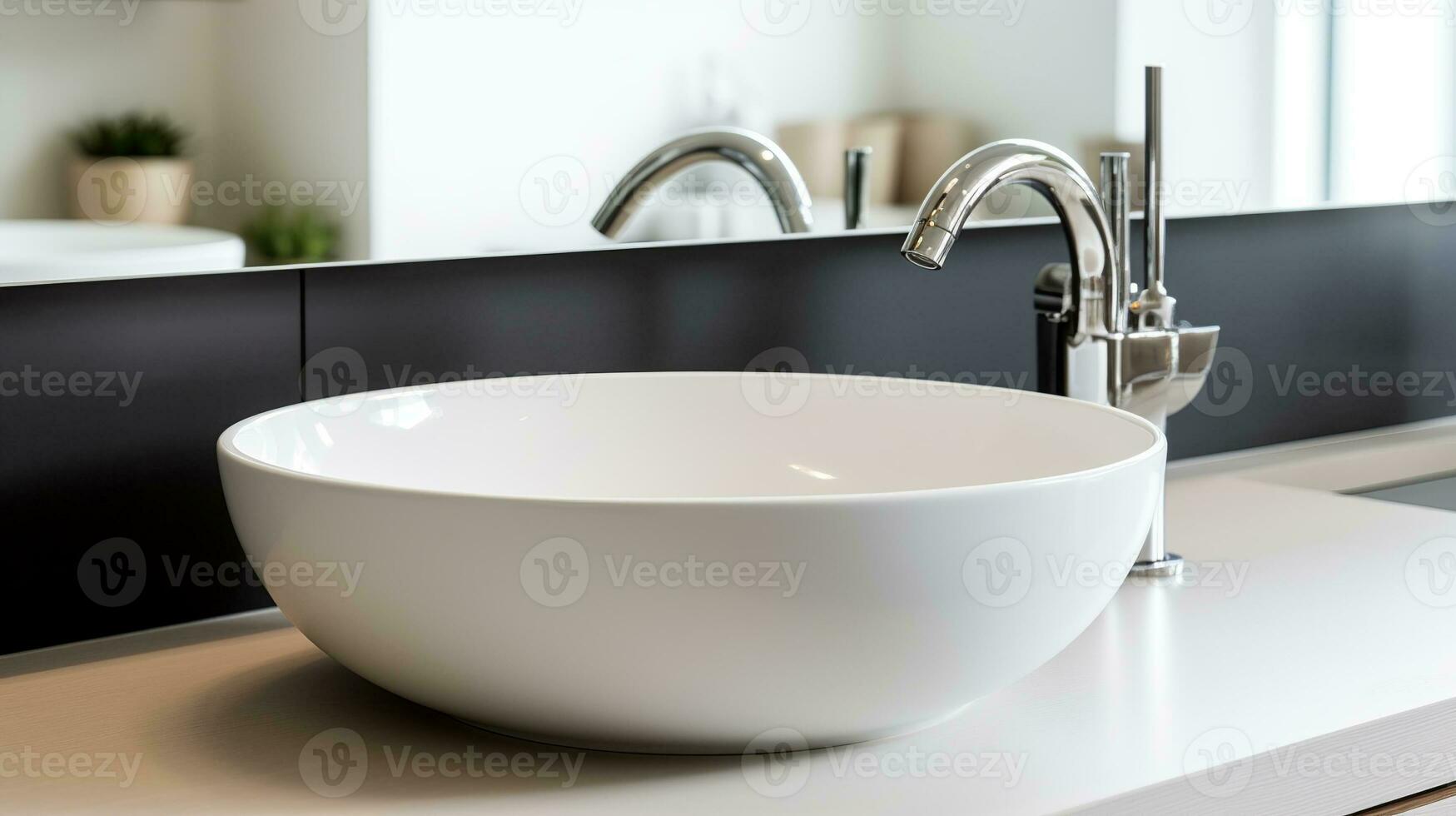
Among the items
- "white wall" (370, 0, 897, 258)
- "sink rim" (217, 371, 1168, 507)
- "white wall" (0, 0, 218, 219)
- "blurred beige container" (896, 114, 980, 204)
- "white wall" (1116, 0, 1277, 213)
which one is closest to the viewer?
"sink rim" (217, 371, 1168, 507)

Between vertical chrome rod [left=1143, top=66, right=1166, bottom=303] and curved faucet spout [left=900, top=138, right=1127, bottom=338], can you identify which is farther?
vertical chrome rod [left=1143, top=66, right=1166, bottom=303]

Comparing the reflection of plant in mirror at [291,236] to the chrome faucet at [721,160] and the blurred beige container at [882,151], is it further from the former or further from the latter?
the blurred beige container at [882,151]

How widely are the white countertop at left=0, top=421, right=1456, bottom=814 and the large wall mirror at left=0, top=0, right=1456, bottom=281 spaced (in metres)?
0.25

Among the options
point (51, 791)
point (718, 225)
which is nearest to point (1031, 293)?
point (718, 225)

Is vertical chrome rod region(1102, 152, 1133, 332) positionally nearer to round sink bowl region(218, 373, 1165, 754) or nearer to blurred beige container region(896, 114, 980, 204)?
blurred beige container region(896, 114, 980, 204)

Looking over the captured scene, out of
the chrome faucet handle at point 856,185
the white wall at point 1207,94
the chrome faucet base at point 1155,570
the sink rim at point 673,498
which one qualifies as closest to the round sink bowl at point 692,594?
the sink rim at point 673,498

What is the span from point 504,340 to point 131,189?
0.29 meters

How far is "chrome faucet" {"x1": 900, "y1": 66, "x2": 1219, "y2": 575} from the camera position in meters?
1.07

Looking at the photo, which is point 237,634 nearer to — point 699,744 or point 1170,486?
point 699,744

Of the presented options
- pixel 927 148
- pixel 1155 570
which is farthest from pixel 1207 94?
pixel 1155 570

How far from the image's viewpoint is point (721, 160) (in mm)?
1159

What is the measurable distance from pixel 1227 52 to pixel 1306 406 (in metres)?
0.39

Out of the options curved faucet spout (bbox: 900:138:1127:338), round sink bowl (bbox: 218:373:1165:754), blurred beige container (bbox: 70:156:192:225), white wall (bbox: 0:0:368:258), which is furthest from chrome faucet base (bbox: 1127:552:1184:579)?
blurred beige container (bbox: 70:156:192:225)

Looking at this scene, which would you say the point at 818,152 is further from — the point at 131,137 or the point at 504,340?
the point at 131,137
